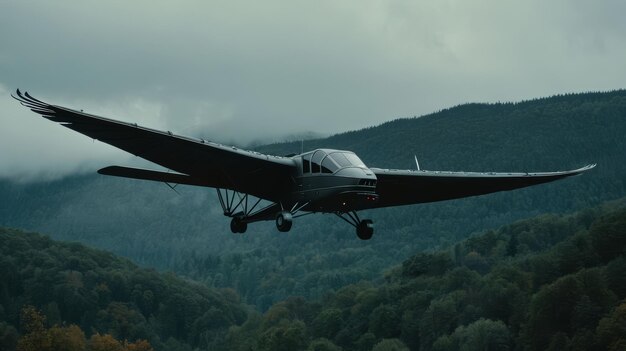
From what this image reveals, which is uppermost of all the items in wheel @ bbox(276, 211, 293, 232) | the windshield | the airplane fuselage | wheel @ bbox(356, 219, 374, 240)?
the windshield

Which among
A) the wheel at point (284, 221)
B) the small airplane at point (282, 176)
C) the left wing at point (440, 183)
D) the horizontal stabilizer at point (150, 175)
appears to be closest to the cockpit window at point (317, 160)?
the small airplane at point (282, 176)

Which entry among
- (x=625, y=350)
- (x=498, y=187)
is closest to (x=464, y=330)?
(x=625, y=350)

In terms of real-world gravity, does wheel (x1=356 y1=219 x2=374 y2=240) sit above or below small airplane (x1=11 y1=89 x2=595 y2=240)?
below

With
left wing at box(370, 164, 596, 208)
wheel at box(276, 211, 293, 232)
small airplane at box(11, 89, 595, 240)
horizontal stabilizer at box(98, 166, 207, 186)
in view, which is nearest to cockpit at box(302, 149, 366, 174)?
small airplane at box(11, 89, 595, 240)

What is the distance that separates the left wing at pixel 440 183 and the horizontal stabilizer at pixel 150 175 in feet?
30.2

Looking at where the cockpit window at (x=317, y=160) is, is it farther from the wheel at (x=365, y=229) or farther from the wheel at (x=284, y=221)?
the wheel at (x=365, y=229)

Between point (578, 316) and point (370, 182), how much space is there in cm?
11945

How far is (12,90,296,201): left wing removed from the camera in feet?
139

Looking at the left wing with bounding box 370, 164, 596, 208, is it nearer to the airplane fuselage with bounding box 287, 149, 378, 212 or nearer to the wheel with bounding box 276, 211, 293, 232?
the airplane fuselage with bounding box 287, 149, 378, 212

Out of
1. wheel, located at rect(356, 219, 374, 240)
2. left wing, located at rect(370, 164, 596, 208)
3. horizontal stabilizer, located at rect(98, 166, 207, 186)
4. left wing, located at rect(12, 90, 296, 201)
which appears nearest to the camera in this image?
left wing, located at rect(12, 90, 296, 201)

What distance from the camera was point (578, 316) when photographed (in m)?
155

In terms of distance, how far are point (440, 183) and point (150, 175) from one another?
15.0 metres

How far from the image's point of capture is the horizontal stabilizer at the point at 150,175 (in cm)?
5088

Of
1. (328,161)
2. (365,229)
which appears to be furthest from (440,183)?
(328,161)
